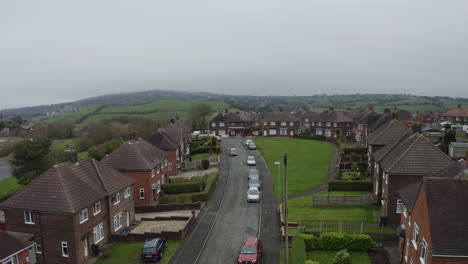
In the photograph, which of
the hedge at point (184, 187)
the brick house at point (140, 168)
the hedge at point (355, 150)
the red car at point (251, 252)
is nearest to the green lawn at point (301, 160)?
the hedge at point (355, 150)

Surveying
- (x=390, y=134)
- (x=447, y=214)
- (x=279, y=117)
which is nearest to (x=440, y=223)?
(x=447, y=214)

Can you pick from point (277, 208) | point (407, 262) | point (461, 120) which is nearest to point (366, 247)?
point (407, 262)

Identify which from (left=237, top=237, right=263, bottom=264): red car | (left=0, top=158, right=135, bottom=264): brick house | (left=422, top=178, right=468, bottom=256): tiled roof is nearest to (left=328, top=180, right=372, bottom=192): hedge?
(left=237, top=237, right=263, bottom=264): red car

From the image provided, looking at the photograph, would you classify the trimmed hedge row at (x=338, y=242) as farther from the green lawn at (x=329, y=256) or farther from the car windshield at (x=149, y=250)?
the car windshield at (x=149, y=250)

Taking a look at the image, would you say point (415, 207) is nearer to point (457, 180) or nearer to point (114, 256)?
point (457, 180)

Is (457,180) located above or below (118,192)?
above

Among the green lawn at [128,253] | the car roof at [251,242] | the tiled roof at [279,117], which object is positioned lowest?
the green lawn at [128,253]
